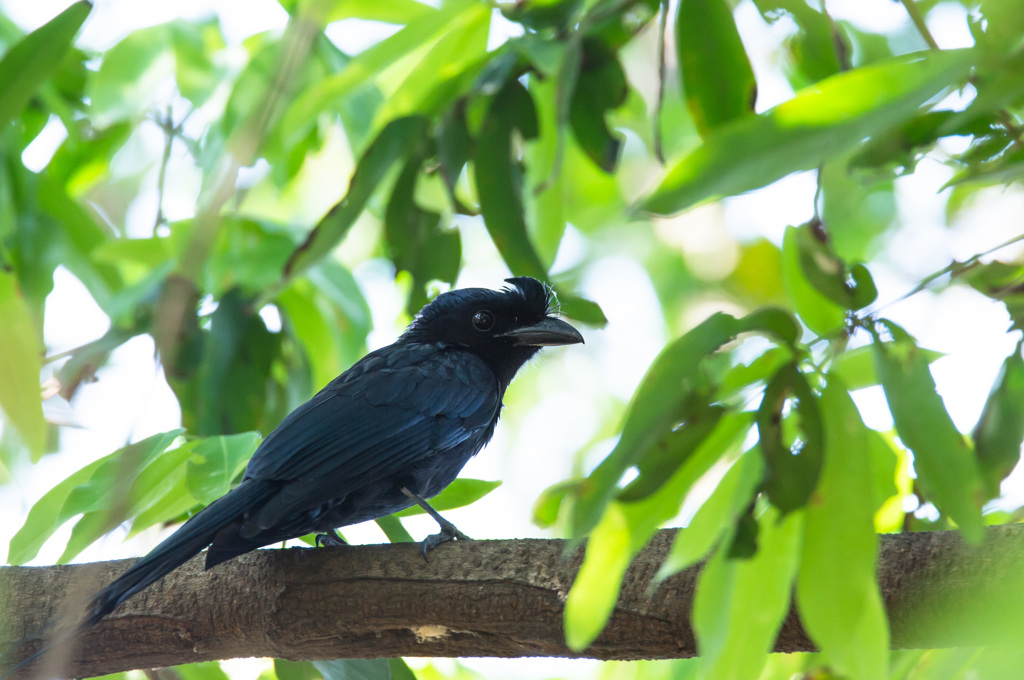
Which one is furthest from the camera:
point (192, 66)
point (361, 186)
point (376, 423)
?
point (192, 66)

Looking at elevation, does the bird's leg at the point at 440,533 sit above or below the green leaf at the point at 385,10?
below

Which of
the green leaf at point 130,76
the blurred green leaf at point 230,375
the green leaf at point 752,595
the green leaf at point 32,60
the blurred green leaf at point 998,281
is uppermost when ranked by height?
the green leaf at point 130,76

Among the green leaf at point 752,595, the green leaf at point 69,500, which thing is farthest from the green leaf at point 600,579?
the green leaf at point 69,500

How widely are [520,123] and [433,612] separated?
4.80 ft

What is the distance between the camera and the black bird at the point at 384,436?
2506mm

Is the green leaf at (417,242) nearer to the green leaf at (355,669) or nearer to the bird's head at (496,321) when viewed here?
the bird's head at (496,321)

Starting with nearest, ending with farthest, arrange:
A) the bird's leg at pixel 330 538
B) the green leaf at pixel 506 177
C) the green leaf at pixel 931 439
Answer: the green leaf at pixel 931 439
the green leaf at pixel 506 177
the bird's leg at pixel 330 538

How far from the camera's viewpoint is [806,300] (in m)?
2.15

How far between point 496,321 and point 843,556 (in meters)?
2.54

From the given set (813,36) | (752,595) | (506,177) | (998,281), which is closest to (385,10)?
(506,177)

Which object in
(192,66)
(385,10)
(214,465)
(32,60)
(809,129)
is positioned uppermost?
(192,66)

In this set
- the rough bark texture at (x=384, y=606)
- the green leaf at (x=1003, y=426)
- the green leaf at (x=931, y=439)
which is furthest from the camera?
the rough bark texture at (x=384, y=606)

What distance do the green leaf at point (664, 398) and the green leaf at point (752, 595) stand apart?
0.36 meters

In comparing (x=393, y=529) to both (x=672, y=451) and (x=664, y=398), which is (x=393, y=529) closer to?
(x=672, y=451)
